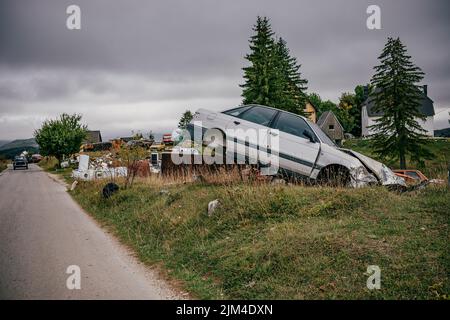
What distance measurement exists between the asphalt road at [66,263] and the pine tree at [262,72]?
28.1 m

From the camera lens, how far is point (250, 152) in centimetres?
855

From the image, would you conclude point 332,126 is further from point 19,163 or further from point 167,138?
point 19,163

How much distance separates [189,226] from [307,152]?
10.9 ft

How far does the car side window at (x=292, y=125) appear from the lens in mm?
8484

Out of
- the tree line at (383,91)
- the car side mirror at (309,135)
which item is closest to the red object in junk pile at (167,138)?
the tree line at (383,91)

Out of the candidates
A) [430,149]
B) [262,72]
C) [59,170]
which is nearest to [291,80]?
[262,72]

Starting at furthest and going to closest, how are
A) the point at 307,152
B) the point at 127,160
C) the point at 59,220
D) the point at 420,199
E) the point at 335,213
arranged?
1. the point at 127,160
2. the point at 59,220
3. the point at 307,152
4. the point at 420,199
5. the point at 335,213

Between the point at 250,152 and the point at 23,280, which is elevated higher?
the point at 250,152

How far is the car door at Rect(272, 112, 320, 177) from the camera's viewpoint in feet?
27.1

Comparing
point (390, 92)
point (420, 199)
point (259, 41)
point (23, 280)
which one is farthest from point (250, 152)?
point (259, 41)

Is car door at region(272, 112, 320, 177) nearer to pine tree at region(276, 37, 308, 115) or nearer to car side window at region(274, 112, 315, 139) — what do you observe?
car side window at region(274, 112, 315, 139)

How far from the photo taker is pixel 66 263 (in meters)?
5.71

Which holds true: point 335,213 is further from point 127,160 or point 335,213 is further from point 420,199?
point 127,160

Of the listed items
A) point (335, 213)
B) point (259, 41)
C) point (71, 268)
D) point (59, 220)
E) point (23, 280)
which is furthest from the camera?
point (259, 41)
